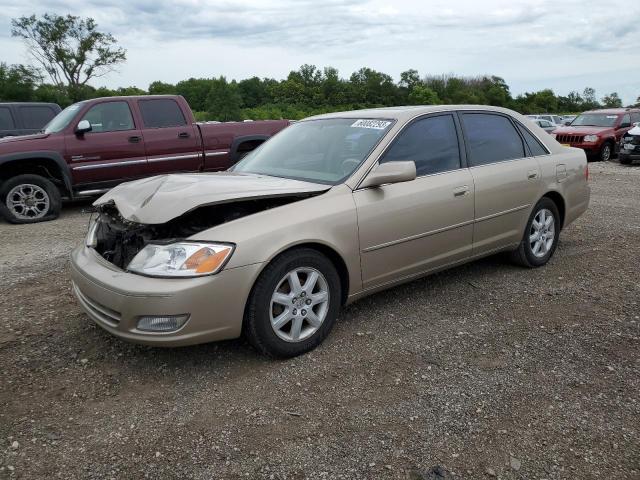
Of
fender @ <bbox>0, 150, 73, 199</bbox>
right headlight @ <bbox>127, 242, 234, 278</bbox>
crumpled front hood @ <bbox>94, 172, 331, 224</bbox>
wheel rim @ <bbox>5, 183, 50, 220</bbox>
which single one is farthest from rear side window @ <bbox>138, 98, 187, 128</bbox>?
right headlight @ <bbox>127, 242, 234, 278</bbox>

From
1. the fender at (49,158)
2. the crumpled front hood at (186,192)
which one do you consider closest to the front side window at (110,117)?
the fender at (49,158)

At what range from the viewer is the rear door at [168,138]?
28.4ft

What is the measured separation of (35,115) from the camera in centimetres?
1100

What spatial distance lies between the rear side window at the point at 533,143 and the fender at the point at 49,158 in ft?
21.1

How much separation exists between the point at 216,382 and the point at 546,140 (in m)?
3.90

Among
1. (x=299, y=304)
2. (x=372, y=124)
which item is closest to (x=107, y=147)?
(x=372, y=124)

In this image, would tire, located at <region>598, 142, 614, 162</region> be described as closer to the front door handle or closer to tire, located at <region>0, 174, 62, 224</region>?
the front door handle

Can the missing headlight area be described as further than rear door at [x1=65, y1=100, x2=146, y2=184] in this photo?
No

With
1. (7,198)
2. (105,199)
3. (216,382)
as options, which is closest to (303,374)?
(216,382)

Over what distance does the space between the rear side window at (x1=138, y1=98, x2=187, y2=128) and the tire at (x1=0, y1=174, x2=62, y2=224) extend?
1.83 m

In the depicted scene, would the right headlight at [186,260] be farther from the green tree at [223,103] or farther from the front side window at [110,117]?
the green tree at [223,103]

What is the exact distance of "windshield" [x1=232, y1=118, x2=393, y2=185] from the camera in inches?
152

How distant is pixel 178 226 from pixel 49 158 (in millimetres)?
5598

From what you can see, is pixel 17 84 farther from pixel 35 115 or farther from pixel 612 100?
pixel 612 100
